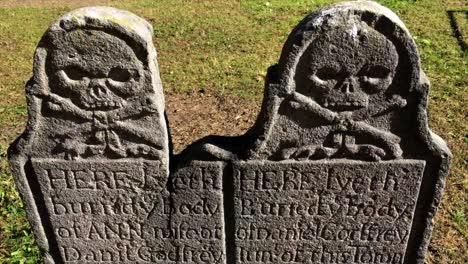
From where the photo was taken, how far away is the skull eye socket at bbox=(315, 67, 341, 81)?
2600mm

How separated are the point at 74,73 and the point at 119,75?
236 mm

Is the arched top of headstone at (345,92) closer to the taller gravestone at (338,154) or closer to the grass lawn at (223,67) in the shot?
the taller gravestone at (338,154)

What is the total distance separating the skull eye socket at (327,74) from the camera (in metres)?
2.60

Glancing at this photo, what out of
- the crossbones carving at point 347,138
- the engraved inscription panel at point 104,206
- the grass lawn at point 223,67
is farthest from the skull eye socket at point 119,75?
the grass lawn at point 223,67

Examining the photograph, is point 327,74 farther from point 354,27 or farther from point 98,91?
point 98,91

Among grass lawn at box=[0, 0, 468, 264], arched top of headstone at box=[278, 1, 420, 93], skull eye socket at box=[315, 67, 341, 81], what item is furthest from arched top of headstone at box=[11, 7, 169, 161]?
grass lawn at box=[0, 0, 468, 264]

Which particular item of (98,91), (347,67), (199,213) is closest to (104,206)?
(199,213)

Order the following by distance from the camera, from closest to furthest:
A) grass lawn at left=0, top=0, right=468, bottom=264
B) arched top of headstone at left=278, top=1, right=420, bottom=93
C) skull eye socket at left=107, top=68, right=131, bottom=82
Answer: arched top of headstone at left=278, top=1, right=420, bottom=93
skull eye socket at left=107, top=68, right=131, bottom=82
grass lawn at left=0, top=0, right=468, bottom=264

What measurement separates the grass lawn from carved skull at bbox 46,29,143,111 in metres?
1.89

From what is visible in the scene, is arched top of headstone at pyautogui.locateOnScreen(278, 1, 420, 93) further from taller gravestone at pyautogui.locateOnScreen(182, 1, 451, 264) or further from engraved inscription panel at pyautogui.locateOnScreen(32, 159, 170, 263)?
engraved inscription panel at pyautogui.locateOnScreen(32, 159, 170, 263)

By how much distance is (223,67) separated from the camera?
6938 millimetres

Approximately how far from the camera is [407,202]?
3.04m

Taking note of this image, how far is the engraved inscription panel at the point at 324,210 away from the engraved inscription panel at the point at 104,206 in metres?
0.53

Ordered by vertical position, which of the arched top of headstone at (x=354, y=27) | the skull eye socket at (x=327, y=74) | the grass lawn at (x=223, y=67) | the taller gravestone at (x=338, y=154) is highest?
the arched top of headstone at (x=354, y=27)
